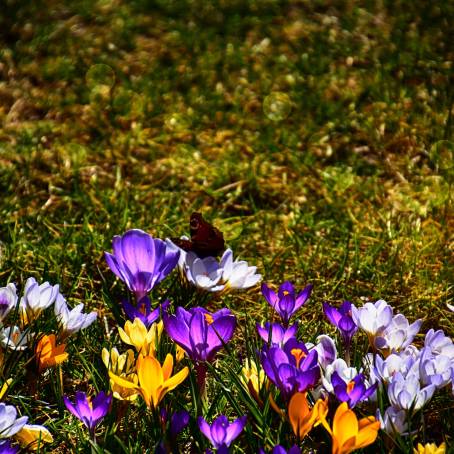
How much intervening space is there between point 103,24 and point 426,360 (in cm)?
341

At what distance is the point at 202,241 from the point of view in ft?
6.17

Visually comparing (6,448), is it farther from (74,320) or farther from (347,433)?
(347,433)

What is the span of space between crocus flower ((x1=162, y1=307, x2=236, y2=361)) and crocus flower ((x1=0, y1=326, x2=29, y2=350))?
36cm

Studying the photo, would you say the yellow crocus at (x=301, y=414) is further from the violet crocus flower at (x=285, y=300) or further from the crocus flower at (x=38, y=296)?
the crocus flower at (x=38, y=296)

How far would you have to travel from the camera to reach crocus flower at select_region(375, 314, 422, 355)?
1489mm

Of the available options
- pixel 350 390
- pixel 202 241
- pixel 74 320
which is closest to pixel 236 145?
pixel 202 241

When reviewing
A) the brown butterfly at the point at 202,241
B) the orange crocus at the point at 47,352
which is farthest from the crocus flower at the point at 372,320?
the orange crocus at the point at 47,352

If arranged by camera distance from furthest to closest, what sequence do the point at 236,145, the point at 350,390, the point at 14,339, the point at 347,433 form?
1. the point at 236,145
2. the point at 14,339
3. the point at 350,390
4. the point at 347,433

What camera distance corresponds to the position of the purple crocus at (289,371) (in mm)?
1263

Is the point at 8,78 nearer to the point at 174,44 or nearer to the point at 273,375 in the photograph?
the point at 174,44

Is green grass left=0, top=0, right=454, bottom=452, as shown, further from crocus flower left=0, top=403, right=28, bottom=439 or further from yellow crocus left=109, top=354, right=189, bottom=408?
crocus flower left=0, top=403, right=28, bottom=439

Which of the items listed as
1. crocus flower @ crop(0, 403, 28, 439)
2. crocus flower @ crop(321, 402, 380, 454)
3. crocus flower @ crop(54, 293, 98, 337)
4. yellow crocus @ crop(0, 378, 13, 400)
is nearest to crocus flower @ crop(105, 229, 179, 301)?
crocus flower @ crop(54, 293, 98, 337)

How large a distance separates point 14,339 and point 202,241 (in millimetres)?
578

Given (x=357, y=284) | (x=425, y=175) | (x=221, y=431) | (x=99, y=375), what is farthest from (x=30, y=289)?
(x=425, y=175)
